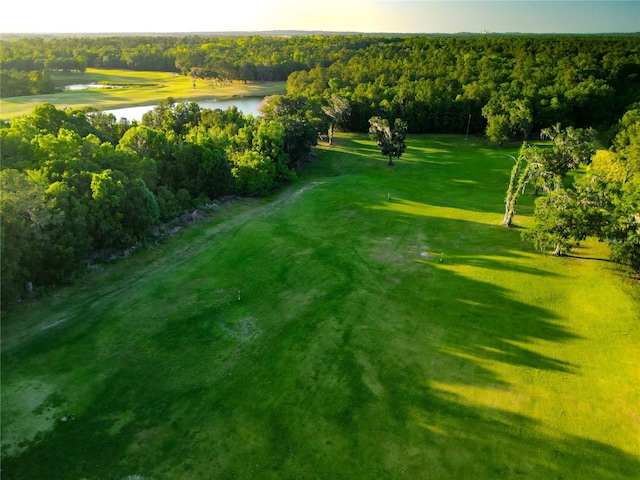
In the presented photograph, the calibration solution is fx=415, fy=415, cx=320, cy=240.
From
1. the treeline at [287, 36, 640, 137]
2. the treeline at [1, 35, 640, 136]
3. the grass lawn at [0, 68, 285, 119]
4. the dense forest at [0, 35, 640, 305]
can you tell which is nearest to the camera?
the dense forest at [0, 35, 640, 305]

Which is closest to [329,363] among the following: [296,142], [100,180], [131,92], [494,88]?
[100,180]

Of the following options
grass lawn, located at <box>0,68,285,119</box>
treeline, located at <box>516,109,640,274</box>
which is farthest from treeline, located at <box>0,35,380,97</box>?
treeline, located at <box>516,109,640,274</box>

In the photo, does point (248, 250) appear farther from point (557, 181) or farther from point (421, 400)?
point (557, 181)

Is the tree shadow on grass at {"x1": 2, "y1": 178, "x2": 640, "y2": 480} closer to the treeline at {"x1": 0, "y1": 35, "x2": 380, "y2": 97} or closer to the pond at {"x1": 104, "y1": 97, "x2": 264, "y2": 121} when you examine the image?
the pond at {"x1": 104, "y1": 97, "x2": 264, "y2": 121}

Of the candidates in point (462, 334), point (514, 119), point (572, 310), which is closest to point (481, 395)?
point (462, 334)

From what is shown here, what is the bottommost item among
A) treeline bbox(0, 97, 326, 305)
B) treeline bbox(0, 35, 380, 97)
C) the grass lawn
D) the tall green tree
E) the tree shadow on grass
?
the tree shadow on grass

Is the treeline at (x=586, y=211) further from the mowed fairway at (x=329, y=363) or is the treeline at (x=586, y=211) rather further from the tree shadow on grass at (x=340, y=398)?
the tree shadow on grass at (x=340, y=398)
